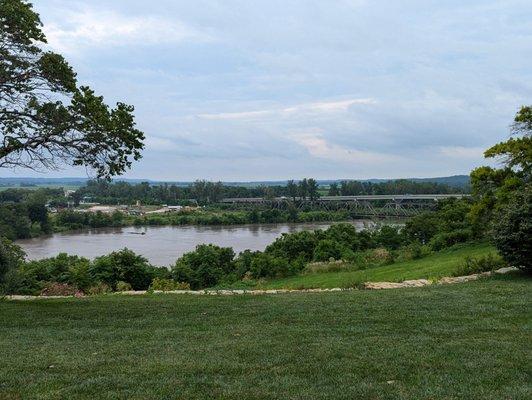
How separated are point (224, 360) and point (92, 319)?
3.97m

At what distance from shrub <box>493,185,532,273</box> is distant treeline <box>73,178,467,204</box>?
2884 inches

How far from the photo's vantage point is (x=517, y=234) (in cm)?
1208

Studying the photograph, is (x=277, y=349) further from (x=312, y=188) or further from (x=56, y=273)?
(x=312, y=188)

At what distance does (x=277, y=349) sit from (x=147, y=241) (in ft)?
141

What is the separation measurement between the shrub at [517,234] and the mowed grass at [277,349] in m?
2.58

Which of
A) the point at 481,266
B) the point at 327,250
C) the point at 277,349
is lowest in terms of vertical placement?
the point at 327,250

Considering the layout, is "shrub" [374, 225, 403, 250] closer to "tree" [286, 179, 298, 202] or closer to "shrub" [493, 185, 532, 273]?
"shrub" [493, 185, 532, 273]

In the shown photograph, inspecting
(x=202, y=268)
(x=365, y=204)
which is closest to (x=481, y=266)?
(x=202, y=268)

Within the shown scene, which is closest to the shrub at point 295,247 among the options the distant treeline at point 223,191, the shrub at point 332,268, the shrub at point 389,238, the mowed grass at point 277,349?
the shrub at point 389,238

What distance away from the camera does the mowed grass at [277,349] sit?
4.48 metres

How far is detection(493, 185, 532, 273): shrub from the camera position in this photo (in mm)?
12086

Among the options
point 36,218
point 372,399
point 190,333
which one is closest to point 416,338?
point 372,399

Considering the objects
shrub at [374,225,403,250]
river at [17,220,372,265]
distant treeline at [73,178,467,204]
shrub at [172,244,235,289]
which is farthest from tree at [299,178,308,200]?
shrub at [172,244,235,289]

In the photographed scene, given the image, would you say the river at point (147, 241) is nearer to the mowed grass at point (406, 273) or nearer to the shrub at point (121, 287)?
the shrub at point (121, 287)
